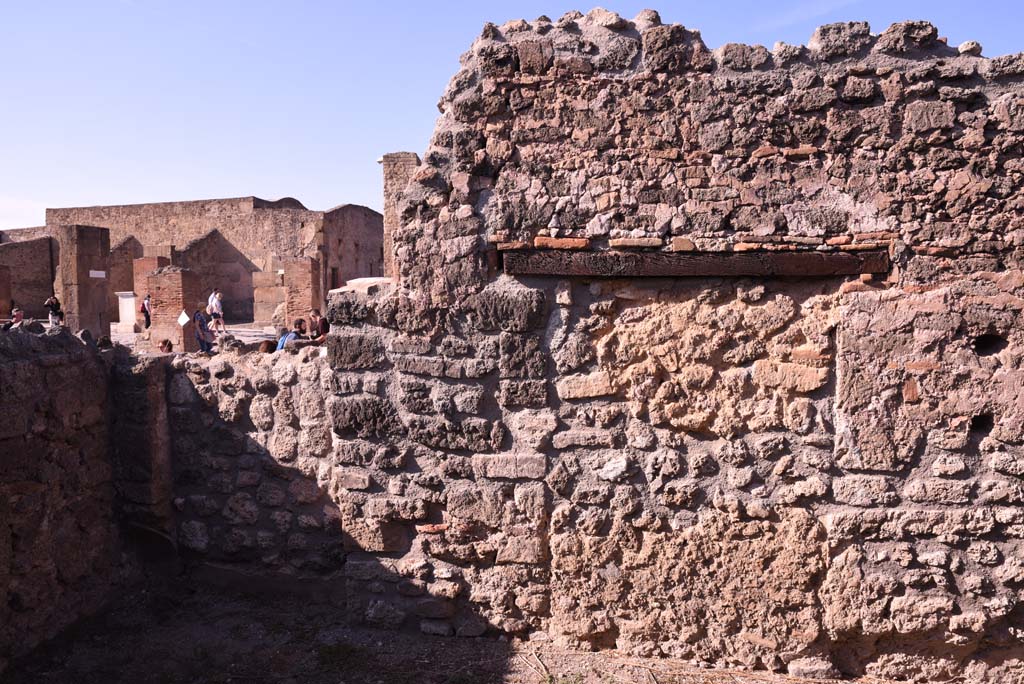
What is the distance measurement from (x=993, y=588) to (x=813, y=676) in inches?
34.7

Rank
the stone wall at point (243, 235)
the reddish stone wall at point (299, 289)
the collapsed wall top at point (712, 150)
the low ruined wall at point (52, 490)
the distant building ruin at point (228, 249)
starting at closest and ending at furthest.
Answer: the collapsed wall top at point (712, 150) → the low ruined wall at point (52, 490) → the reddish stone wall at point (299, 289) → the distant building ruin at point (228, 249) → the stone wall at point (243, 235)

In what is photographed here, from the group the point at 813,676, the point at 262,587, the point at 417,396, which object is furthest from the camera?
the point at 262,587

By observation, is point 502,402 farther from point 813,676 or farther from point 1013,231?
point 1013,231

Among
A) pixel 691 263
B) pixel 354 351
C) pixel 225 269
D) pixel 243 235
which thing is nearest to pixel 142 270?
pixel 225 269

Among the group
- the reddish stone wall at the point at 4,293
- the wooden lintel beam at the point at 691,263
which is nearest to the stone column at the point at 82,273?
the reddish stone wall at the point at 4,293

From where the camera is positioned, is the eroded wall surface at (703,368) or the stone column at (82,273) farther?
the stone column at (82,273)

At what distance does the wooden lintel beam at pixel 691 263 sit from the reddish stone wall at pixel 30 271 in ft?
74.1

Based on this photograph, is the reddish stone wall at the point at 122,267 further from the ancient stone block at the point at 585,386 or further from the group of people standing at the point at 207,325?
the ancient stone block at the point at 585,386

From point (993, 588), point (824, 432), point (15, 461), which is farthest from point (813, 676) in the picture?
point (15, 461)

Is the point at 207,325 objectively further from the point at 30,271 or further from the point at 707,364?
the point at 707,364

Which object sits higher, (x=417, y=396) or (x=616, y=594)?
(x=417, y=396)

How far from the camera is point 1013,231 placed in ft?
11.4

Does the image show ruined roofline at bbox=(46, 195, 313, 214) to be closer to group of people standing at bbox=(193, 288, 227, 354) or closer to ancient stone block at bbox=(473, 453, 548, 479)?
group of people standing at bbox=(193, 288, 227, 354)

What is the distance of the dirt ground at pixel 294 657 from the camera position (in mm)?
3773
